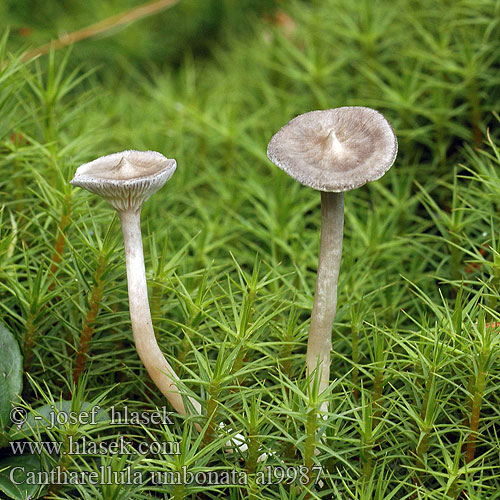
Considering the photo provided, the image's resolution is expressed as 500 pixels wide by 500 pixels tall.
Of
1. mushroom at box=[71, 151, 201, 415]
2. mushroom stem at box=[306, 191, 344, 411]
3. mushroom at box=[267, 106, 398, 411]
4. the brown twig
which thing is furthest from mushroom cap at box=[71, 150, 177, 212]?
the brown twig

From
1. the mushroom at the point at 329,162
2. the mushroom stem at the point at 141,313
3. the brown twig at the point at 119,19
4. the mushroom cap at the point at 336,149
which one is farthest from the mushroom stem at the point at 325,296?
the brown twig at the point at 119,19

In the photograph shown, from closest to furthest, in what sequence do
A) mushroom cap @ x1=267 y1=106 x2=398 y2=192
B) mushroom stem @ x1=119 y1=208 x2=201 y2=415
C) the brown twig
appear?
mushroom cap @ x1=267 y1=106 x2=398 y2=192 < mushroom stem @ x1=119 y1=208 x2=201 y2=415 < the brown twig

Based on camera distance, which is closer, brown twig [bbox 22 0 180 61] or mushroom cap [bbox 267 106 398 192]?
mushroom cap [bbox 267 106 398 192]

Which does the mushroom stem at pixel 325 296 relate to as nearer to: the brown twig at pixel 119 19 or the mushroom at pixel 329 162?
the mushroom at pixel 329 162

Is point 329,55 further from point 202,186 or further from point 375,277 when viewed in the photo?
point 375,277

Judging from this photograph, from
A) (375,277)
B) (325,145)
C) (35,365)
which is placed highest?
(325,145)

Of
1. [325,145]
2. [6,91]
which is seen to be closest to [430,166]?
[325,145]

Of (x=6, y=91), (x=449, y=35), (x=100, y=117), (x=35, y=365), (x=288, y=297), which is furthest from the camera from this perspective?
(x=100, y=117)

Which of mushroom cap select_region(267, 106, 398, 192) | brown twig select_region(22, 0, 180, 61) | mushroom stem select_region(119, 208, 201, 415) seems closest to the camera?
mushroom cap select_region(267, 106, 398, 192)

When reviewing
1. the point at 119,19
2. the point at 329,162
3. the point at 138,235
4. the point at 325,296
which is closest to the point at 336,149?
the point at 329,162

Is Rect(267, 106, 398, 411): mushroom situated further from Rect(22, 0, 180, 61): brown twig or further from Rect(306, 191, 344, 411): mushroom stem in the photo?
Rect(22, 0, 180, 61): brown twig
